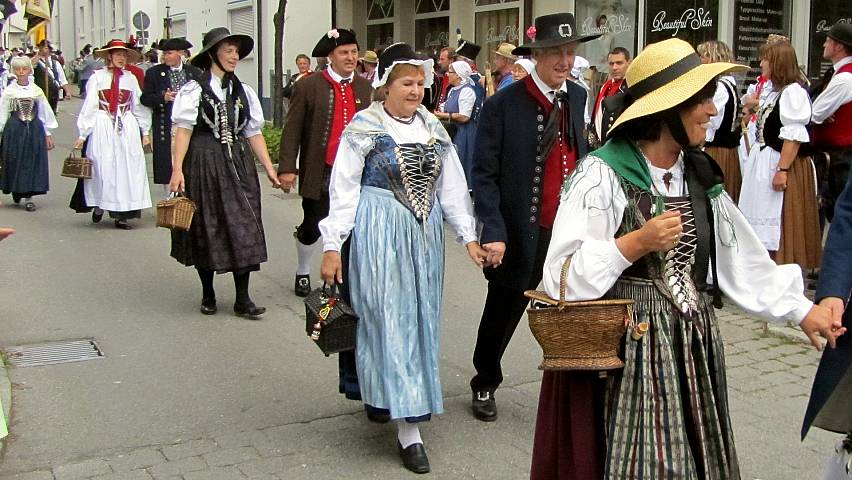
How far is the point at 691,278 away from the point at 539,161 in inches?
71.0

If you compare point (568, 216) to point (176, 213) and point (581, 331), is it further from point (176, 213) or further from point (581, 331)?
point (176, 213)

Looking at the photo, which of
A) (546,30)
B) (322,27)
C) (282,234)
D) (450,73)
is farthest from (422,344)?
(322,27)

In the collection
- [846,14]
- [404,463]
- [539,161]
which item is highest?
[846,14]

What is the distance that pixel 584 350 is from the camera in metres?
2.85

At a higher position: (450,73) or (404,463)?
(450,73)

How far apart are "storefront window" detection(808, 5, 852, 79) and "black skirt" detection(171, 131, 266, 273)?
7.70 meters

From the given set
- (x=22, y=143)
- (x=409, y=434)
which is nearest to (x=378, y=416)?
(x=409, y=434)

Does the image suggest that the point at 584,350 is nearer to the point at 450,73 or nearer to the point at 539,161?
the point at 539,161

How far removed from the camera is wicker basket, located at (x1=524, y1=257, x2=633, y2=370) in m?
2.85

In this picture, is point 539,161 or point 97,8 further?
point 97,8

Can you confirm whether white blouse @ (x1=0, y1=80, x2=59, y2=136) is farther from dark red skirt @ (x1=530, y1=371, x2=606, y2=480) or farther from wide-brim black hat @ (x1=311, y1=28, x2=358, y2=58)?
dark red skirt @ (x1=530, y1=371, x2=606, y2=480)

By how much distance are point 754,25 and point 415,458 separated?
31.9 feet

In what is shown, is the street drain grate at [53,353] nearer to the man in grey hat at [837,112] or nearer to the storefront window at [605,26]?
the man in grey hat at [837,112]

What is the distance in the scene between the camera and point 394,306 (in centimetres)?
445
